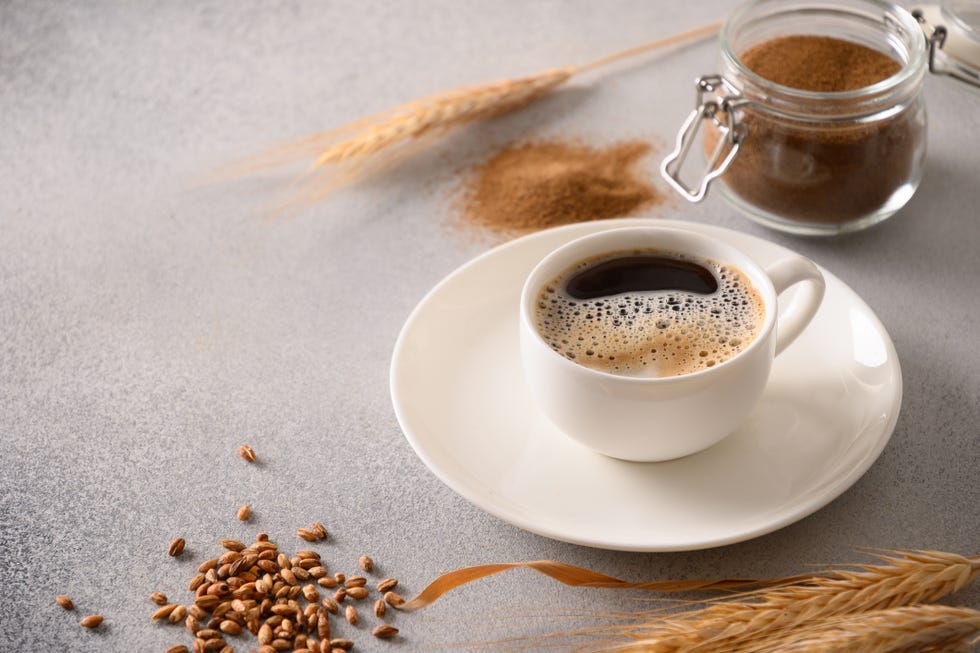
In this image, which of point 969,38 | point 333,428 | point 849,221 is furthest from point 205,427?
point 969,38

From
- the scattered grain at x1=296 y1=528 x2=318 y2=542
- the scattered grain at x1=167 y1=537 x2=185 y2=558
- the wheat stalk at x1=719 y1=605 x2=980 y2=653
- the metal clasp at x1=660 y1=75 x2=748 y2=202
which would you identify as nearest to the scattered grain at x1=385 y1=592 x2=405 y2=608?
the scattered grain at x1=296 y1=528 x2=318 y2=542

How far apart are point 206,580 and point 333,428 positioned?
0.87 ft

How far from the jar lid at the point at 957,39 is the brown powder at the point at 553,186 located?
0.50 meters

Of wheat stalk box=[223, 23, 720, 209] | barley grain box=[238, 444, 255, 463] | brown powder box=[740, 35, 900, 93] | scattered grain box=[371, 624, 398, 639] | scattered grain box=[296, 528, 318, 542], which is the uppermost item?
brown powder box=[740, 35, 900, 93]

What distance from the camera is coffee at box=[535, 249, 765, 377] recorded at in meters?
1.12

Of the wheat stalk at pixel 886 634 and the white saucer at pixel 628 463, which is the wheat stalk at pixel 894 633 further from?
the white saucer at pixel 628 463

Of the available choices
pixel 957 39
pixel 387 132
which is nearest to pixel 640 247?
pixel 387 132

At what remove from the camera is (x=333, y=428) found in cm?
132

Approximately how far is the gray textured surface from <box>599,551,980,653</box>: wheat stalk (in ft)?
0.39

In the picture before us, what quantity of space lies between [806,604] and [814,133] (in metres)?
0.71

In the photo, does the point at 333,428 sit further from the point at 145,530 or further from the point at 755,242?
the point at 755,242

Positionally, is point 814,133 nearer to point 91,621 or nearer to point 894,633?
point 894,633

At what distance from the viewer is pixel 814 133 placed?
142cm

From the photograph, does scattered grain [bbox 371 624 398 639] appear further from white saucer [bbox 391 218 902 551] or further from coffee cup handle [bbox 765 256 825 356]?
coffee cup handle [bbox 765 256 825 356]
